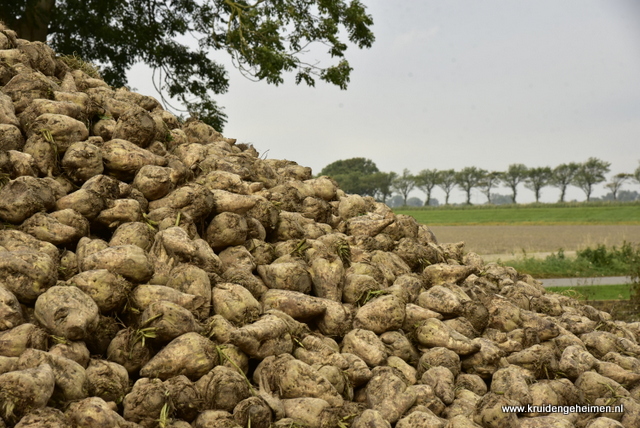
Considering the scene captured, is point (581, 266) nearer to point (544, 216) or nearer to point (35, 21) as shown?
point (35, 21)

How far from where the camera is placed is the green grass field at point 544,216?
141ft

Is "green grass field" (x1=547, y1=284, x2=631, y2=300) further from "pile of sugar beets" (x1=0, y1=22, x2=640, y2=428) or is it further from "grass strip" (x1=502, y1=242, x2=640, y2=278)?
"pile of sugar beets" (x1=0, y1=22, x2=640, y2=428)

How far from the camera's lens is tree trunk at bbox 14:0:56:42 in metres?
11.0

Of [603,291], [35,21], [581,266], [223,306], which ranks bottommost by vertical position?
[603,291]

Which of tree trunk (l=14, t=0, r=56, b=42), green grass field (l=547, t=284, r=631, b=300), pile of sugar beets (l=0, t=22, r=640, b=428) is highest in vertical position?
tree trunk (l=14, t=0, r=56, b=42)

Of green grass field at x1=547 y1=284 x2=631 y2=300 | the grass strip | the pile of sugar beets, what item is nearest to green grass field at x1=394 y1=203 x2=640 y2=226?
the grass strip

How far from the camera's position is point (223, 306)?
3.72m

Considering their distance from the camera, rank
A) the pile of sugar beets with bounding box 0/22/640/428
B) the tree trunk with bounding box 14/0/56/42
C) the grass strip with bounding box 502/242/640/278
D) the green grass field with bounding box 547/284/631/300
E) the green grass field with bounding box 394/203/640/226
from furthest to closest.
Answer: the green grass field with bounding box 394/203/640/226 → the grass strip with bounding box 502/242/640/278 → the tree trunk with bounding box 14/0/56/42 → the green grass field with bounding box 547/284/631/300 → the pile of sugar beets with bounding box 0/22/640/428

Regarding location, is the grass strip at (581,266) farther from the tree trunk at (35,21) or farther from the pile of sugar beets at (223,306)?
the tree trunk at (35,21)

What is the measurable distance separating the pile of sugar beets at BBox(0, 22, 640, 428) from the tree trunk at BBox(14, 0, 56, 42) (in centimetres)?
602

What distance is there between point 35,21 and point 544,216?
4361 cm

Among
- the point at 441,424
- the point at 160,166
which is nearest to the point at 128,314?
the point at 160,166

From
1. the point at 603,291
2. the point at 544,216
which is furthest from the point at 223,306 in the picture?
the point at 544,216

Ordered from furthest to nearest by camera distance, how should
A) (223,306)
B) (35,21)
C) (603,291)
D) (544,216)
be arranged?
(544,216) → (603,291) → (35,21) → (223,306)
